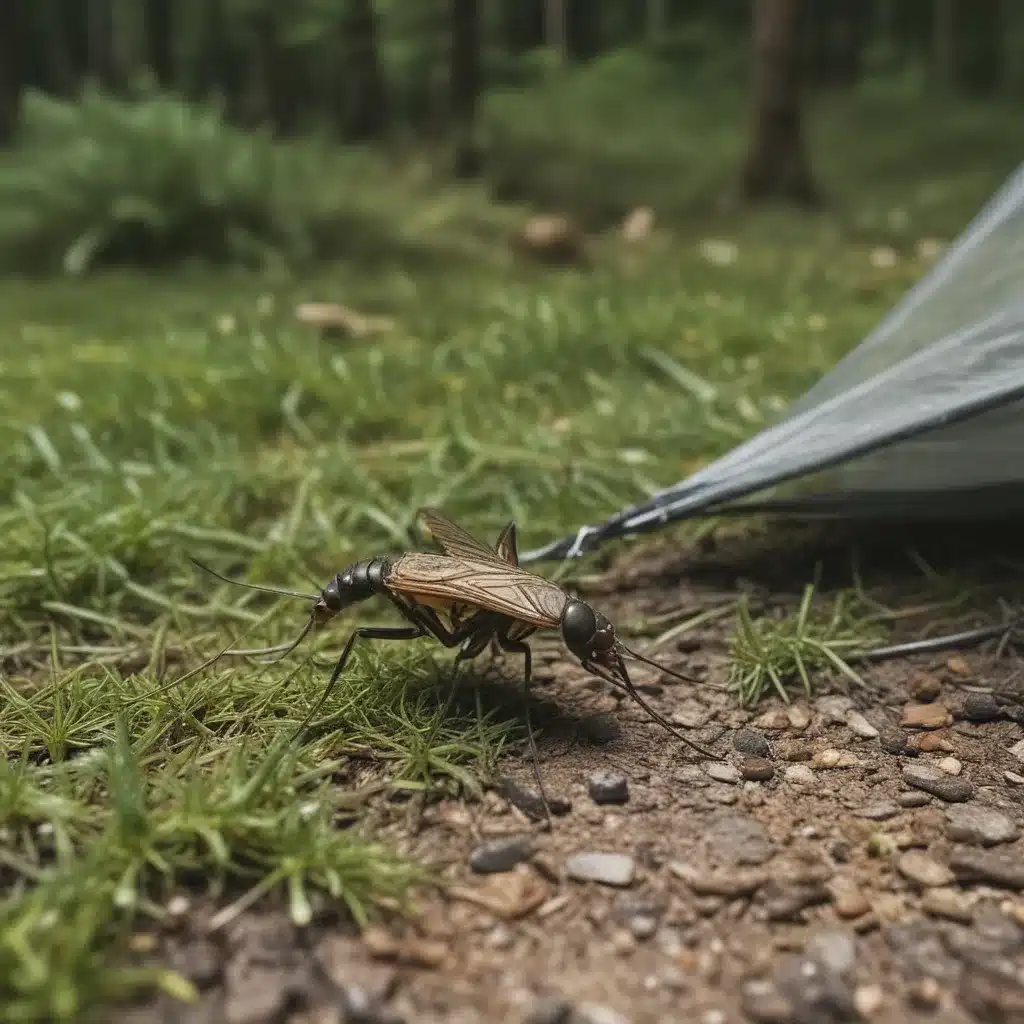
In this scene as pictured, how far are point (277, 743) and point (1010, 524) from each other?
1.78 metres

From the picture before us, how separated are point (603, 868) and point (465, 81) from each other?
7.42 m

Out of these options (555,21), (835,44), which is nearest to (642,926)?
(835,44)

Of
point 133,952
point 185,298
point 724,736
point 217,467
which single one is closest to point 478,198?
point 185,298

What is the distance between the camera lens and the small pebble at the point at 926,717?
1829mm

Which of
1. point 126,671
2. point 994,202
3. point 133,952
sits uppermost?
point 994,202

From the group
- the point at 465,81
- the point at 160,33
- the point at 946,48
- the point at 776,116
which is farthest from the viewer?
the point at 160,33

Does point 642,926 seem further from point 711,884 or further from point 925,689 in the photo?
point 925,689

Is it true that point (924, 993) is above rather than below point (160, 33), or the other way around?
below

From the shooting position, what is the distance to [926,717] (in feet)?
6.04

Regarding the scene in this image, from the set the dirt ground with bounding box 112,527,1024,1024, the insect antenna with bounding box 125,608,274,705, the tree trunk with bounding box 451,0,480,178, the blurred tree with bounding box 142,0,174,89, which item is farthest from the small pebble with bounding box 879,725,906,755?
the blurred tree with bounding box 142,0,174,89

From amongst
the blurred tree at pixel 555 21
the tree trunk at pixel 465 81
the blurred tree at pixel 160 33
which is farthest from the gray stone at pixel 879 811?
the blurred tree at pixel 160 33

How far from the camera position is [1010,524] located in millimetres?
2373

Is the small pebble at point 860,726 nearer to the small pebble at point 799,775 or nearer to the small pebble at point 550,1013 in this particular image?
the small pebble at point 799,775

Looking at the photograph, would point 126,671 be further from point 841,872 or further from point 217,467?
point 841,872
